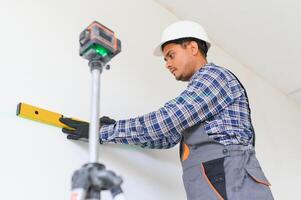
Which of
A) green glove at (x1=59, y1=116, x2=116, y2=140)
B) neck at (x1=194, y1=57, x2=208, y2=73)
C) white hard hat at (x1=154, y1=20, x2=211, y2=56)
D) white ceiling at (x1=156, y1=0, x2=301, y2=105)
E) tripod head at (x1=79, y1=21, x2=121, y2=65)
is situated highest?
white ceiling at (x1=156, y1=0, x2=301, y2=105)

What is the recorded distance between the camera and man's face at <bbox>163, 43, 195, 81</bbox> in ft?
4.46

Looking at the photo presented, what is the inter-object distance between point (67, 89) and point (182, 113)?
1.51ft

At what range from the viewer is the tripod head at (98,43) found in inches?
31.4

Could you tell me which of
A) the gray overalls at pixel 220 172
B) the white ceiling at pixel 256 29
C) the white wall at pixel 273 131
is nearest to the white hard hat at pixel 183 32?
the gray overalls at pixel 220 172

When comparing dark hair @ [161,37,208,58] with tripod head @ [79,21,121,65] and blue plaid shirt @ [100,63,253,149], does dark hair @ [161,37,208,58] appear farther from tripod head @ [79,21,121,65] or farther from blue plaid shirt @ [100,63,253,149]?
tripod head @ [79,21,121,65]

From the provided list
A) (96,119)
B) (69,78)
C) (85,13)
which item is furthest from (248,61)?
(96,119)

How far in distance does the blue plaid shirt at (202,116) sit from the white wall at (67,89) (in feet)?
0.63

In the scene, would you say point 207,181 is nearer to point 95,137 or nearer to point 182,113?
point 182,113

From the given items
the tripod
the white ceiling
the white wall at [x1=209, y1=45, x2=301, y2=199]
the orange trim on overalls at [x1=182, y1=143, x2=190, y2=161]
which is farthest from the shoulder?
the white wall at [x1=209, y1=45, x2=301, y2=199]

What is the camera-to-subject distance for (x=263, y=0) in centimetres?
206

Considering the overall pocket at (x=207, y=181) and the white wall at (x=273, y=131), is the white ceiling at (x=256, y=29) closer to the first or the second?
the white wall at (x=273, y=131)

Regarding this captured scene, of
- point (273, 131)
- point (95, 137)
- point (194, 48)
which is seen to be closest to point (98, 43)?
point (95, 137)

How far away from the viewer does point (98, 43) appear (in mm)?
798

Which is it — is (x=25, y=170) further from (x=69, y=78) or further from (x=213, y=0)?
(x=213, y=0)
